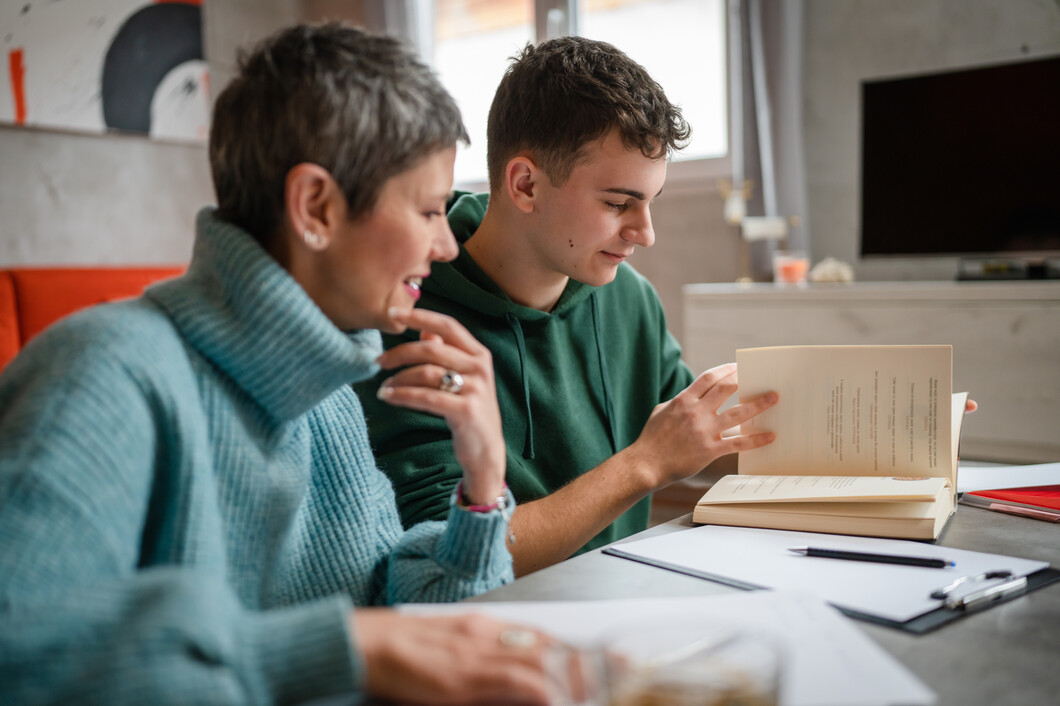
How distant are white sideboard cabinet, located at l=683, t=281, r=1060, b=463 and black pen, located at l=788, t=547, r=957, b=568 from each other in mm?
1793

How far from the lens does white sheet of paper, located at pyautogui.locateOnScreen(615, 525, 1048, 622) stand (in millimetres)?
752

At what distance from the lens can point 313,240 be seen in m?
0.80

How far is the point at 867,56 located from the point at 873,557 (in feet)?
8.98

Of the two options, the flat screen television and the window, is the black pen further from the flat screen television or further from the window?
the window

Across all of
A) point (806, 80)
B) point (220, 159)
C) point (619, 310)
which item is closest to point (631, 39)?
point (806, 80)

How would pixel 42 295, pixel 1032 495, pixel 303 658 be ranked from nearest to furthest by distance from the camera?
pixel 303 658
pixel 1032 495
pixel 42 295

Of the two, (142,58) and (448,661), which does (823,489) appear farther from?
(142,58)

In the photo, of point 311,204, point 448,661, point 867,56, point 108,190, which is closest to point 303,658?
point 448,661

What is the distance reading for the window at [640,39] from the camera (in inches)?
135

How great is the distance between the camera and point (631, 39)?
3.57m

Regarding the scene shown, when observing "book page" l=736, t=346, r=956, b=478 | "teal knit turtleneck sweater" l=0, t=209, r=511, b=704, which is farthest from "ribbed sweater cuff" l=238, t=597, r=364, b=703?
"book page" l=736, t=346, r=956, b=478

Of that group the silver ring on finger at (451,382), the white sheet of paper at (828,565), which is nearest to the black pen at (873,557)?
the white sheet of paper at (828,565)

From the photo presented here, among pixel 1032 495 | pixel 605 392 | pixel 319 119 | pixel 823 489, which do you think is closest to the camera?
pixel 319 119

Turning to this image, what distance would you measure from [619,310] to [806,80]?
2148 mm
